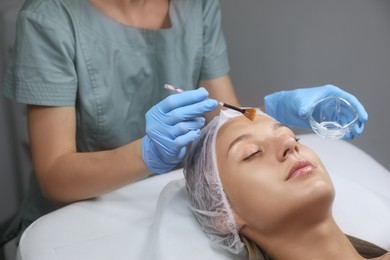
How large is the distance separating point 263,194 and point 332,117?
1.02ft

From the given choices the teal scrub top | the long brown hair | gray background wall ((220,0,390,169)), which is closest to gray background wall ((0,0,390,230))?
gray background wall ((220,0,390,169))

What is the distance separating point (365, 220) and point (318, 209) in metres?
0.39

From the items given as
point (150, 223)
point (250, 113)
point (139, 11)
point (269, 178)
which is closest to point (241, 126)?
point (250, 113)

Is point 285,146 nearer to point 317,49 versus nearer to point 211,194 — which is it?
point 211,194

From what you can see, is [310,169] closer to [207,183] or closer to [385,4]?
[207,183]

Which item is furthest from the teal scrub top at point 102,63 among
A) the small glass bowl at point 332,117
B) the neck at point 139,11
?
the small glass bowl at point 332,117

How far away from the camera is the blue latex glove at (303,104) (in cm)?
117

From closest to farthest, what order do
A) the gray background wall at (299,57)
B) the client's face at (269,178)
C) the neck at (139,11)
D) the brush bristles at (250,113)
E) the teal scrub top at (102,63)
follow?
the client's face at (269,178) < the brush bristles at (250,113) < the teal scrub top at (102,63) < the neck at (139,11) < the gray background wall at (299,57)

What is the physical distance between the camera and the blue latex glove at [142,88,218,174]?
1046mm

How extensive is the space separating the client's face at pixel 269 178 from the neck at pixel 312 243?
0.02m

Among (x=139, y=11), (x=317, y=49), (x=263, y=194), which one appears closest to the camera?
(x=263, y=194)

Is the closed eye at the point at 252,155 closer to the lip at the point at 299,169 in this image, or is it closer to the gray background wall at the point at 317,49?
the lip at the point at 299,169

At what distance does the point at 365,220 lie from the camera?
1.35 m

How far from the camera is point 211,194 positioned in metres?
1.11
